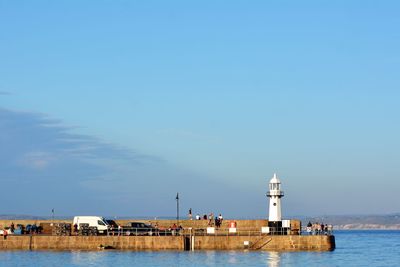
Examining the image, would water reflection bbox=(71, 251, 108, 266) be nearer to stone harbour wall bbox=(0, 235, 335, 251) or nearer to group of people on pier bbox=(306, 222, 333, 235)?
stone harbour wall bbox=(0, 235, 335, 251)

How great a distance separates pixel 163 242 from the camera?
294ft

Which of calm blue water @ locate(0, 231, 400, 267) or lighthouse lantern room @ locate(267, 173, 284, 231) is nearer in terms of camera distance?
calm blue water @ locate(0, 231, 400, 267)

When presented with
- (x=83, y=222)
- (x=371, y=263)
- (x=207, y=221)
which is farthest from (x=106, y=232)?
(x=371, y=263)

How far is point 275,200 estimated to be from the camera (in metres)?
94.1

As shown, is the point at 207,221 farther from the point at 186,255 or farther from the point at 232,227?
the point at 186,255

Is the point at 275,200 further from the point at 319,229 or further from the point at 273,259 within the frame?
the point at 273,259

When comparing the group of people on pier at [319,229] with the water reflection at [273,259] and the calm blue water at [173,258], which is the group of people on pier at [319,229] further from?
the water reflection at [273,259]

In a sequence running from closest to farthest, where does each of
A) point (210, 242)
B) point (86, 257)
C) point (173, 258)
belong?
point (173, 258)
point (86, 257)
point (210, 242)

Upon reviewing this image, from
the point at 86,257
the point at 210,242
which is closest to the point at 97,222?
the point at 86,257

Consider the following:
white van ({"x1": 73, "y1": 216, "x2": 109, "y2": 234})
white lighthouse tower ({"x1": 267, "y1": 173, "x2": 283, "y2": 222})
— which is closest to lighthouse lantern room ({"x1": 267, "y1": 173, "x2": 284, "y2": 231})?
white lighthouse tower ({"x1": 267, "y1": 173, "x2": 283, "y2": 222})

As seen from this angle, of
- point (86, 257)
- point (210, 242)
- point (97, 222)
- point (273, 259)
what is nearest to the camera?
point (273, 259)

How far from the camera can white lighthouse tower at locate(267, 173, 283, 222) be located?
306ft

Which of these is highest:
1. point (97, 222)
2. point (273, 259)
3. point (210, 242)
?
point (97, 222)

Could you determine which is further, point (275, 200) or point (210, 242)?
point (275, 200)
